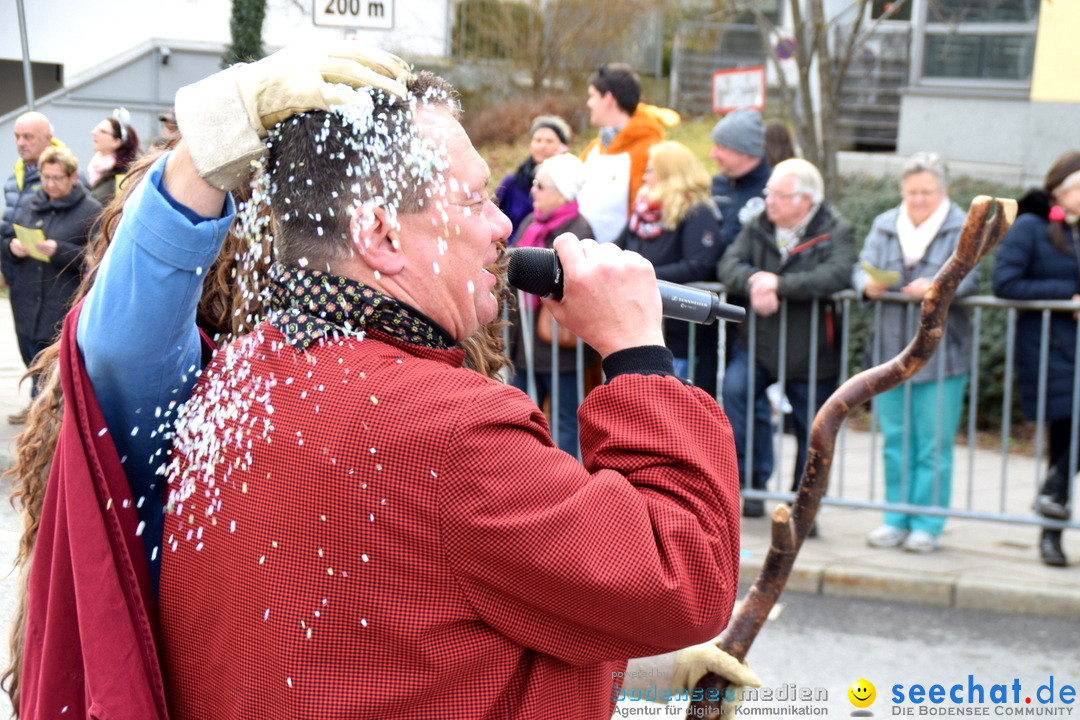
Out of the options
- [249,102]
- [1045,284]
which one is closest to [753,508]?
[1045,284]

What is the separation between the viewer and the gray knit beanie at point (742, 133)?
689cm

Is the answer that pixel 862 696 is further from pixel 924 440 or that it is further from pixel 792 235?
pixel 792 235

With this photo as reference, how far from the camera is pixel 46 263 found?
25.9ft

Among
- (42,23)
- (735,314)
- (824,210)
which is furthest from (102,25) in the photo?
(735,314)

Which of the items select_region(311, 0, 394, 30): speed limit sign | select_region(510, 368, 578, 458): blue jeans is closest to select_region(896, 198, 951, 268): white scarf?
select_region(510, 368, 578, 458): blue jeans

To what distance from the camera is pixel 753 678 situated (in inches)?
85.0

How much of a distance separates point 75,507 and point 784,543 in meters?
1.25

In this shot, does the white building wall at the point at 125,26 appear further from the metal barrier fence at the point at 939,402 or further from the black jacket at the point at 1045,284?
the black jacket at the point at 1045,284

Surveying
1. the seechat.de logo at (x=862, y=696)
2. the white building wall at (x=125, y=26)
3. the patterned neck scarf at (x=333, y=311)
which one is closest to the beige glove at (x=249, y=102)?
the patterned neck scarf at (x=333, y=311)

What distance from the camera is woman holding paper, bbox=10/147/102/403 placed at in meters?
7.79

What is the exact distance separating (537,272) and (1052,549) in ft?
16.4

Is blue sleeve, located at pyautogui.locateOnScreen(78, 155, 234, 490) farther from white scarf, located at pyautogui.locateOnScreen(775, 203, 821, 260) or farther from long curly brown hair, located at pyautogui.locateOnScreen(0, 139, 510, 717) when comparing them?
white scarf, located at pyautogui.locateOnScreen(775, 203, 821, 260)

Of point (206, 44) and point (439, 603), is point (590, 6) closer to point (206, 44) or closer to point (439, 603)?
point (206, 44)

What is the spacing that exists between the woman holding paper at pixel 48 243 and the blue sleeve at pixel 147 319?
21.7ft
